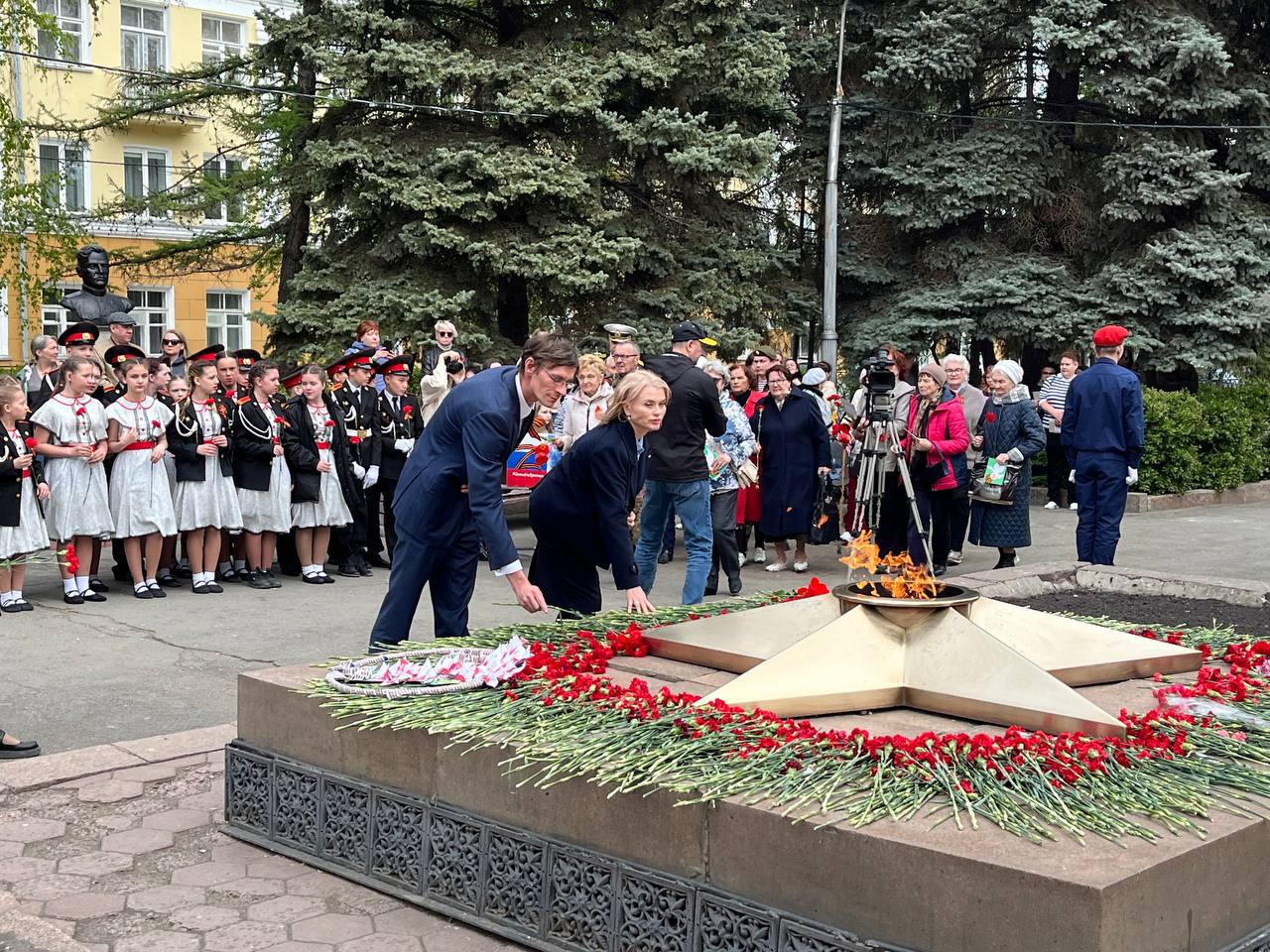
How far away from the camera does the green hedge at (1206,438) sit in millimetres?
17625

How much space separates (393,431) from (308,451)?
97cm

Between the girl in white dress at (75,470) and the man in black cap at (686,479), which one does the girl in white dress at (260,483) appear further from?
the man in black cap at (686,479)

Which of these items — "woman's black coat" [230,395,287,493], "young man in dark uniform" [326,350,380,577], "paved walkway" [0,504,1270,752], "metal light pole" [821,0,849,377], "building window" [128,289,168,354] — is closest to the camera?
"paved walkway" [0,504,1270,752]

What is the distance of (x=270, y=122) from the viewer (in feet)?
66.9

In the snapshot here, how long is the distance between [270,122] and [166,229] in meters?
15.5

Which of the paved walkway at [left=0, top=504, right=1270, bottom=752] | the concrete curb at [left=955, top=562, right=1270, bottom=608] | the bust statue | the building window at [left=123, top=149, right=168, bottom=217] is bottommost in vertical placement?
the paved walkway at [left=0, top=504, right=1270, bottom=752]

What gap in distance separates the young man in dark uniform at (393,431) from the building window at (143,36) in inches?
974

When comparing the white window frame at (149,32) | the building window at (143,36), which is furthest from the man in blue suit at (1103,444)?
the building window at (143,36)

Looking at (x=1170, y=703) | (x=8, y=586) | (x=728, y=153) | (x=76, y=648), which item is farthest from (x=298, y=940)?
(x=728, y=153)

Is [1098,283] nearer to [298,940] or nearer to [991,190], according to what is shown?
[991,190]

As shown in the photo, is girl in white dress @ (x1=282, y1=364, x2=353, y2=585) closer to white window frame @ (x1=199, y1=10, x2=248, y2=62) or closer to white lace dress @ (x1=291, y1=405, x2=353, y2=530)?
white lace dress @ (x1=291, y1=405, x2=353, y2=530)

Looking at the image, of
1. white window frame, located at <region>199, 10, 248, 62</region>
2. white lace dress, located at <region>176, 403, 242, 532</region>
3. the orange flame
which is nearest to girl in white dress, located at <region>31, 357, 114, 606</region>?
white lace dress, located at <region>176, 403, 242, 532</region>

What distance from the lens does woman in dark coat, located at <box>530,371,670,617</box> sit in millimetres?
6223

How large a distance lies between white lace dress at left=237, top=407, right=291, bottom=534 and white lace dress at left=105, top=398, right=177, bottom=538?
24.7 inches
